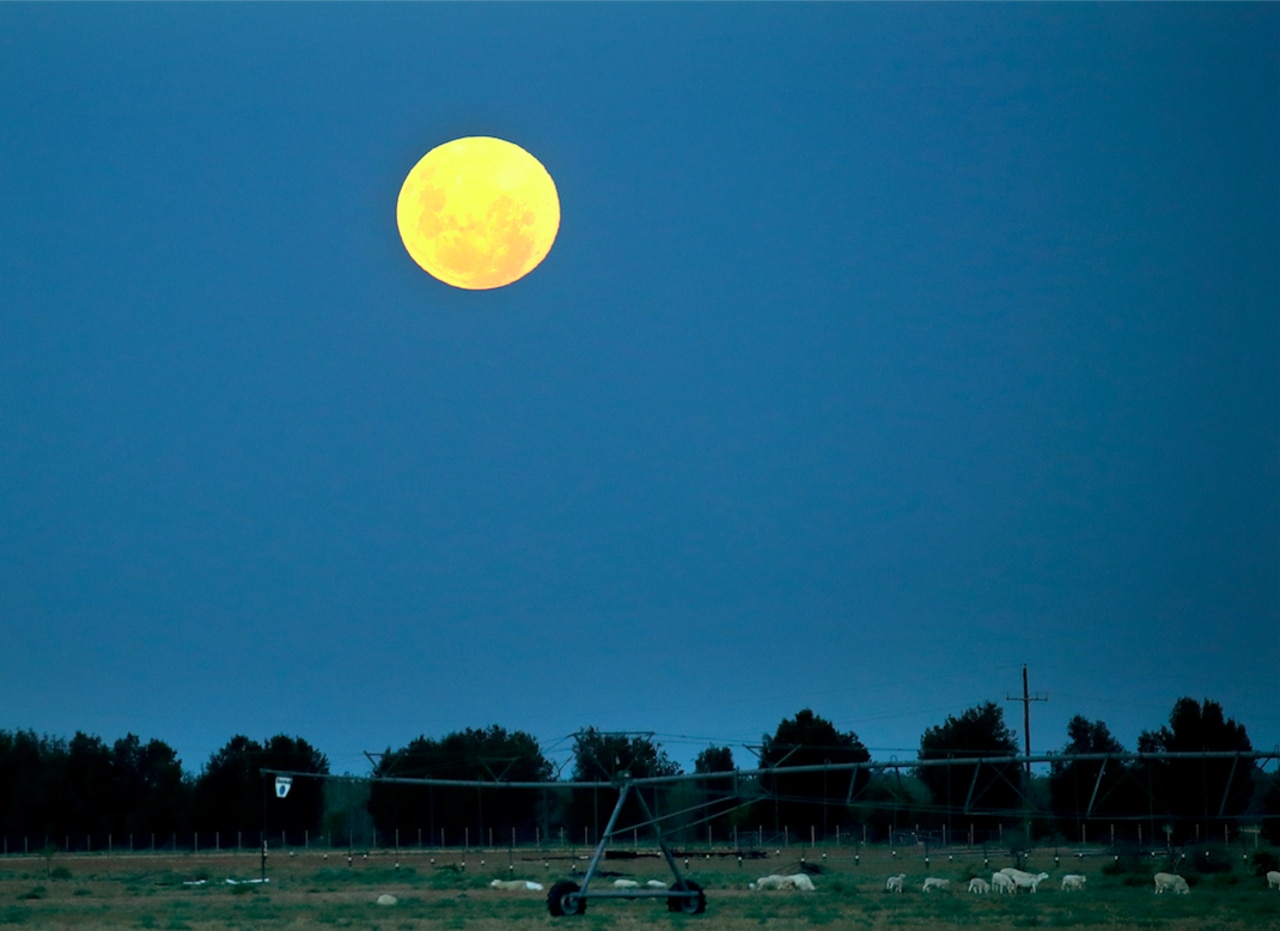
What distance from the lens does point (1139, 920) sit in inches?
1427

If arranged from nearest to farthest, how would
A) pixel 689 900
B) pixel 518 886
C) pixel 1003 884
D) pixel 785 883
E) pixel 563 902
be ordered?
pixel 563 902 → pixel 689 900 → pixel 1003 884 → pixel 785 883 → pixel 518 886

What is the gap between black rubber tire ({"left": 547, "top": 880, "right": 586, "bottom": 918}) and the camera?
37.5 meters

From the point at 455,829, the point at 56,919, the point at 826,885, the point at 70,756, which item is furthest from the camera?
the point at 70,756

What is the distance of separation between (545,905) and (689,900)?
7920 millimetres

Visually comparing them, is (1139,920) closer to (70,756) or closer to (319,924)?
(319,924)

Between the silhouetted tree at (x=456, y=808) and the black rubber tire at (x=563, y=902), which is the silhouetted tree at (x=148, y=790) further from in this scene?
the black rubber tire at (x=563, y=902)

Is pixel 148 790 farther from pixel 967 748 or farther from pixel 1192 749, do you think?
pixel 1192 749

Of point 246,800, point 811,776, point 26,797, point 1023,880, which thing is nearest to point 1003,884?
point 1023,880

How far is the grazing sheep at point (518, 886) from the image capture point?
53.4 m

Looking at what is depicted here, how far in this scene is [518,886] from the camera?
179 feet

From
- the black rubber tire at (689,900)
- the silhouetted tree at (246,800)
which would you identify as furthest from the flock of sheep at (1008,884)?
the silhouetted tree at (246,800)

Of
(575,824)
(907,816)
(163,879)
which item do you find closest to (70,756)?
(575,824)

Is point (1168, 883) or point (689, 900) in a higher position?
point (689, 900)

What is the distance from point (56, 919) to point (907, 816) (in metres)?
74.3
